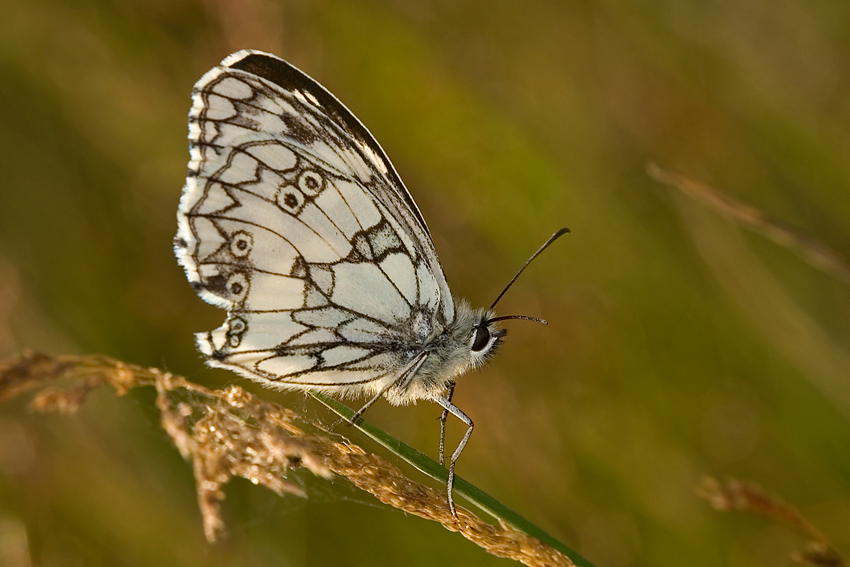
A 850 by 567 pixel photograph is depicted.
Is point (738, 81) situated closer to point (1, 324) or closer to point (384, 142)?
point (384, 142)

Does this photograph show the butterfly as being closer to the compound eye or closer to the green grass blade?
the compound eye

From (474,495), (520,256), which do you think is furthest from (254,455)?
(520,256)

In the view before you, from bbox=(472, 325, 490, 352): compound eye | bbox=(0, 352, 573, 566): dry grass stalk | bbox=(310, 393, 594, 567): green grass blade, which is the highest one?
bbox=(472, 325, 490, 352): compound eye

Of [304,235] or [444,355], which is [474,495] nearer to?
[444,355]

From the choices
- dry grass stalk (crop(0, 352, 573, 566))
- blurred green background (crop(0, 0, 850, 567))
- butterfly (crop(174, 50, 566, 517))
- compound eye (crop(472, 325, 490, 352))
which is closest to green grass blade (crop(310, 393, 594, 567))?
dry grass stalk (crop(0, 352, 573, 566))

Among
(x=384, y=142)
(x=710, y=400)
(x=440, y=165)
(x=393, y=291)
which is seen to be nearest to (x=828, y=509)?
(x=710, y=400)

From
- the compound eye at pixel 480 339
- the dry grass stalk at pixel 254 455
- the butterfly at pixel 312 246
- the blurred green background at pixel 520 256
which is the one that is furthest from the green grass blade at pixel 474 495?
the blurred green background at pixel 520 256
